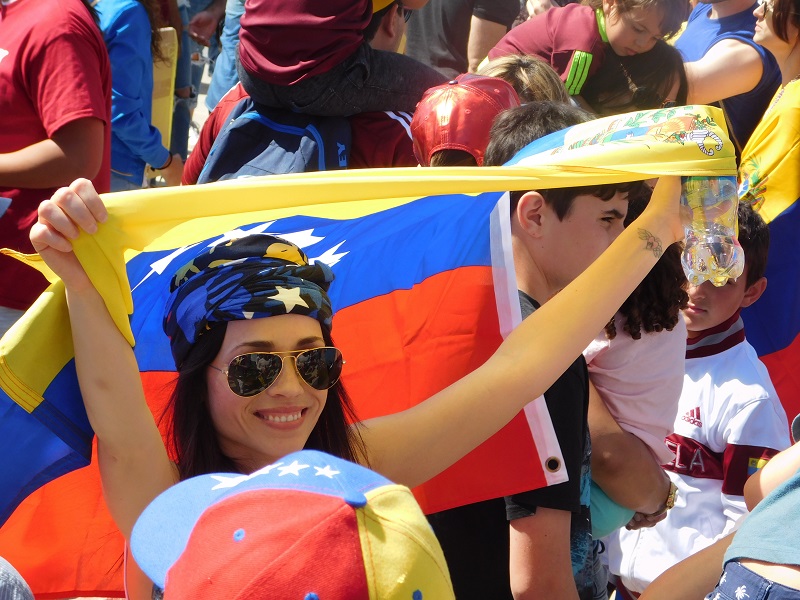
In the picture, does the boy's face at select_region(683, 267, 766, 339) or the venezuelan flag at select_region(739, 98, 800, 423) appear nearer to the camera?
the boy's face at select_region(683, 267, 766, 339)

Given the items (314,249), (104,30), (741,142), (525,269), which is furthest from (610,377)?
(104,30)

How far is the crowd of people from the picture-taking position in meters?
1.60

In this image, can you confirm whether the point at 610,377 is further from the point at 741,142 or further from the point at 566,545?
the point at 741,142

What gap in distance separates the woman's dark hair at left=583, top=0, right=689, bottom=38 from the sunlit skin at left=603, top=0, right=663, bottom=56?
0.01 metres

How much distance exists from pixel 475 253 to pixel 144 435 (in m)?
0.91

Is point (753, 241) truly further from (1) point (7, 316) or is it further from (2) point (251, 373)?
(1) point (7, 316)

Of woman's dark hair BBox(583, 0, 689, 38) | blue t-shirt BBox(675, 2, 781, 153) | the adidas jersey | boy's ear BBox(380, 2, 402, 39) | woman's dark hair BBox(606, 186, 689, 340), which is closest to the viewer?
woman's dark hair BBox(606, 186, 689, 340)

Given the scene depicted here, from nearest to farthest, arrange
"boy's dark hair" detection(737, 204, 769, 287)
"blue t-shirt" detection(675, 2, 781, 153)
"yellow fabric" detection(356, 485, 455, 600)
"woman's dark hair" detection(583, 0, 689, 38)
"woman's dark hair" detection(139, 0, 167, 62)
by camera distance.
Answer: "yellow fabric" detection(356, 485, 455, 600) < "boy's dark hair" detection(737, 204, 769, 287) < "woman's dark hair" detection(583, 0, 689, 38) < "woman's dark hair" detection(139, 0, 167, 62) < "blue t-shirt" detection(675, 2, 781, 153)

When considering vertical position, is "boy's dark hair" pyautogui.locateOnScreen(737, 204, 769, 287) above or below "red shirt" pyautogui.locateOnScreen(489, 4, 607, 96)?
below

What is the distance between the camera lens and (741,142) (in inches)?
166

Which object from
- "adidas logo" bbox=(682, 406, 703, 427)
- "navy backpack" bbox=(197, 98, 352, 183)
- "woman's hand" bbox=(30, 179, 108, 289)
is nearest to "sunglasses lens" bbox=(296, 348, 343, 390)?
"woman's hand" bbox=(30, 179, 108, 289)

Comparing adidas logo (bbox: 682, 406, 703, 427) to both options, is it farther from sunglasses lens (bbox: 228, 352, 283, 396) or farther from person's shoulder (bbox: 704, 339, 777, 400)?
sunglasses lens (bbox: 228, 352, 283, 396)

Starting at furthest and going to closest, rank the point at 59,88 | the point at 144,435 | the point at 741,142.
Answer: the point at 741,142
the point at 59,88
the point at 144,435

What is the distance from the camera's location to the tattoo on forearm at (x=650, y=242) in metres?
2.09
